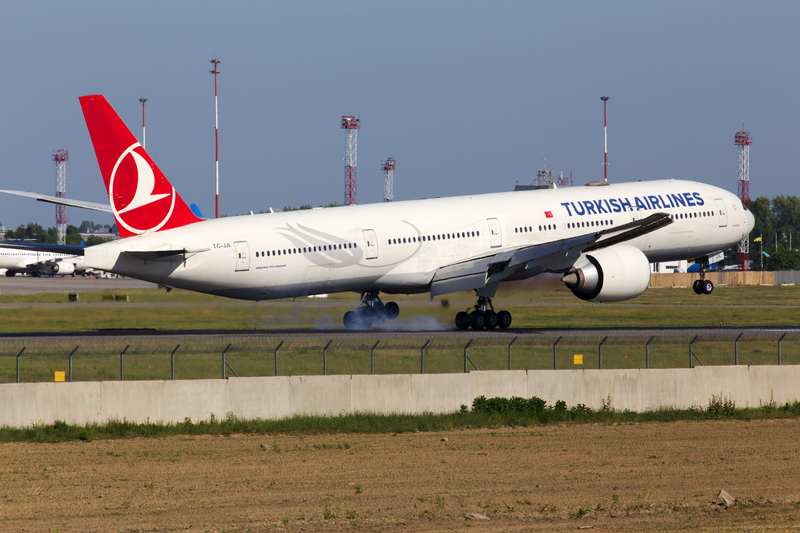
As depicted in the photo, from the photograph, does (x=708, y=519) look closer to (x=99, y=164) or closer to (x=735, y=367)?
(x=735, y=367)

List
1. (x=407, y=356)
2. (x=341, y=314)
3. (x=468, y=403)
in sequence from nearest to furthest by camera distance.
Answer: (x=468, y=403)
(x=407, y=356)
(x=341, y=314)

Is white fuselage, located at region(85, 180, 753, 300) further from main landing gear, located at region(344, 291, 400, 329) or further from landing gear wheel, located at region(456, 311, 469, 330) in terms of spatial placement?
landing gear wheel, located at region(456, 311, 469, 330)

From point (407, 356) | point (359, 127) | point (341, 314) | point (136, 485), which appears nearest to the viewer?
point (136, 485)

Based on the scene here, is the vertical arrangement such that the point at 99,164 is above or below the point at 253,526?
above

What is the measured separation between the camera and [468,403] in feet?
86.9

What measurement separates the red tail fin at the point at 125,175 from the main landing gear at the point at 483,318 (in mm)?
13456

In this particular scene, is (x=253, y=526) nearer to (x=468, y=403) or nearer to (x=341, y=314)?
(x=468, y=403)

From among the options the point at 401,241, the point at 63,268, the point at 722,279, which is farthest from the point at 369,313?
the point at 63,268

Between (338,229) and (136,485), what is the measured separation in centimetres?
2174

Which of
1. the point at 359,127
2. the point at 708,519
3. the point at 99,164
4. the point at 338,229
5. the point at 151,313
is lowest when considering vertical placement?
the point at 708,519

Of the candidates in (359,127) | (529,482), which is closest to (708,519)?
(529,482)

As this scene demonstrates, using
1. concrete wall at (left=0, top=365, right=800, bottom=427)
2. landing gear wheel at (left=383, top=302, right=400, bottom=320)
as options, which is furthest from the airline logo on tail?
concrete wall at (left=0, top=365, right=800, bottom=427)

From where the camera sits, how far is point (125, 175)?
3612 cm

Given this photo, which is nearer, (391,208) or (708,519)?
(708,519)
